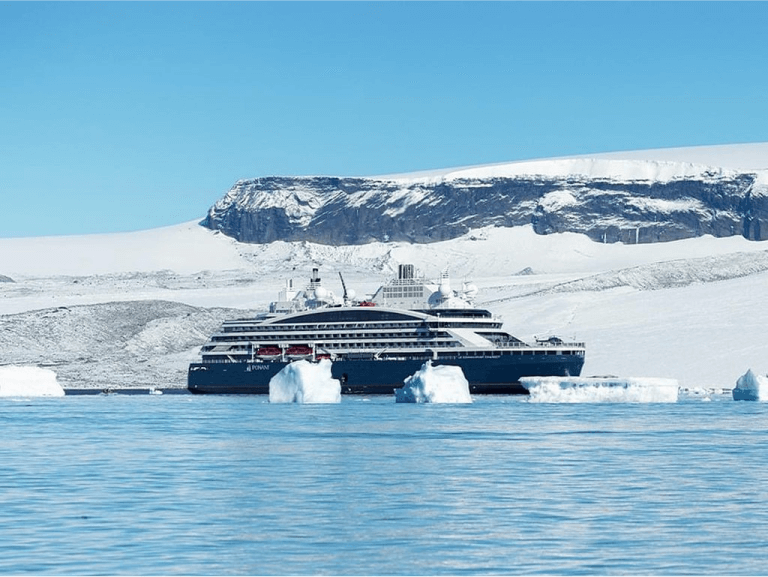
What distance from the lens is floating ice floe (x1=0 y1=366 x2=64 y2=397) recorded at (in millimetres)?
81062

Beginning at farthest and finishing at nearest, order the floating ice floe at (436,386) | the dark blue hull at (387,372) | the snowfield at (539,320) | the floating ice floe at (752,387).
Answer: the snowfield at (539,320) < the dark blue hull at (387,372) < the floating ice floe at (752,387) < the floating ice floe at (436,386)

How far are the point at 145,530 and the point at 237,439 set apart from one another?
19.0m

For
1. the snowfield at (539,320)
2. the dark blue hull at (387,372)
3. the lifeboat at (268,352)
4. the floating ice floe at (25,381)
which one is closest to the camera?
the floating ice floe at (25,381)

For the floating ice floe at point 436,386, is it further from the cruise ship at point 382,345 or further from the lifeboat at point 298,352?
the lifeboat at point 298,352

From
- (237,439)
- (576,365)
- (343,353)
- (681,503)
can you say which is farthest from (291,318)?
(681,503)

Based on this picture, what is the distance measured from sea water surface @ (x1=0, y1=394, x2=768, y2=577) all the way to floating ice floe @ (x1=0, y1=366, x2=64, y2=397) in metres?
31.5

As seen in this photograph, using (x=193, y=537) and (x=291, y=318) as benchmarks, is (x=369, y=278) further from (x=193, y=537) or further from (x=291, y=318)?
(x=193, y=537)

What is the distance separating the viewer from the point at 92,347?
4781 inches

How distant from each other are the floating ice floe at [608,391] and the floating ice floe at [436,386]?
4.38 metres

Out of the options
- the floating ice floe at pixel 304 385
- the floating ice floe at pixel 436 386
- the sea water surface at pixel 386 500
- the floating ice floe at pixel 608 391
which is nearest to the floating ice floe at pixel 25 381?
the floating ice floe at pixel 304 385

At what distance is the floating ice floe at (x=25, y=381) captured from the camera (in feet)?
266

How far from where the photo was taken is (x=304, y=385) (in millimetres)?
69000

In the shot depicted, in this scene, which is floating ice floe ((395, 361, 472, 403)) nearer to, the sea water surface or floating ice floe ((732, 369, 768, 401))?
floating ice floe ((732, 369, 768, 401))

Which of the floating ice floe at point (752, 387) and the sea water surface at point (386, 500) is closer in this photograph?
the sea water surface at point (386, 500)
